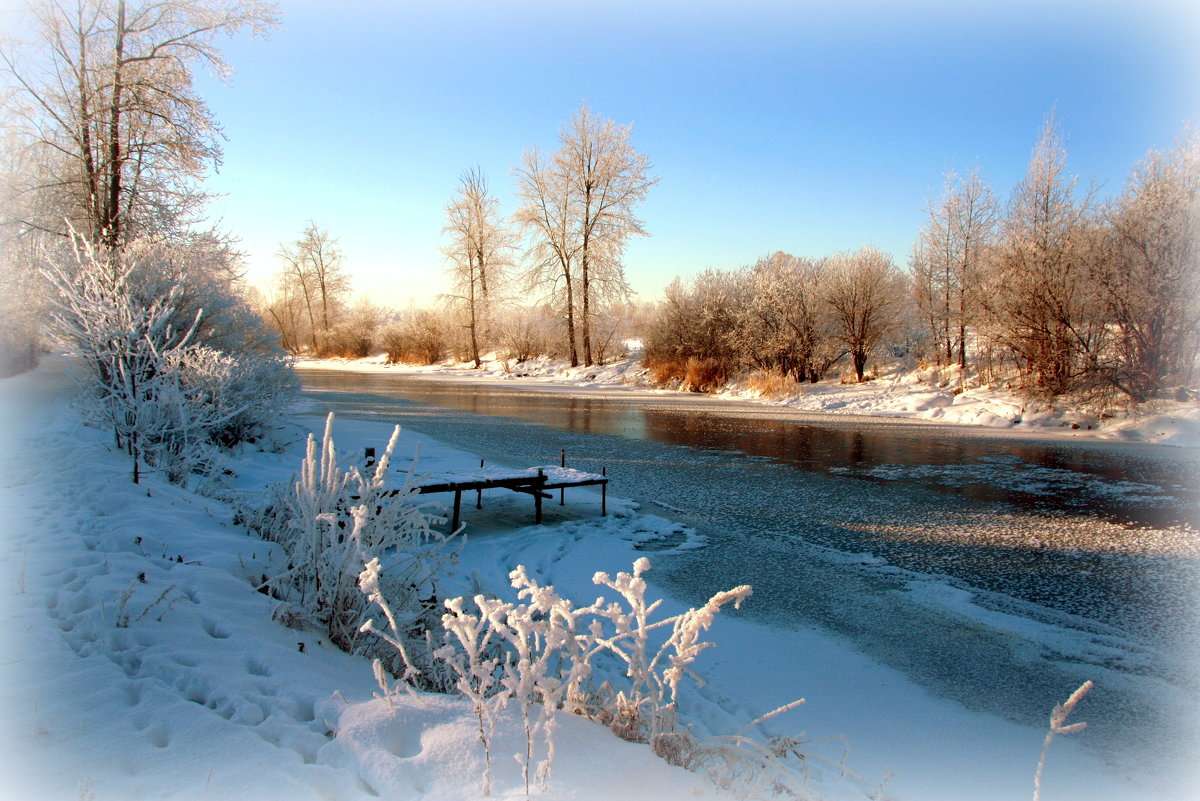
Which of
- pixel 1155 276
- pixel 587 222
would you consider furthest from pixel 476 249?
pixel 1155 276

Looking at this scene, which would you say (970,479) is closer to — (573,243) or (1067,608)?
(1067,608)

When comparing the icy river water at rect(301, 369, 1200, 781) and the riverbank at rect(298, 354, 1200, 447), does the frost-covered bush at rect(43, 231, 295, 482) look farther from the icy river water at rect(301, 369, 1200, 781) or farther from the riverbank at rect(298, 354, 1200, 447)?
the riverbank at rect(298, 354, 1200, 447)

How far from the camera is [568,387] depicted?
3058 cm

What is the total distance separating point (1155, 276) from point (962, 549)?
38.3 feet

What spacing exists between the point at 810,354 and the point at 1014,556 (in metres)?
19.3

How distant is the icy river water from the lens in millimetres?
4227

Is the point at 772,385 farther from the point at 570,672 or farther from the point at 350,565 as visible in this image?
the point at 570,672

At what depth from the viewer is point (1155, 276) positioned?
14.1 meters

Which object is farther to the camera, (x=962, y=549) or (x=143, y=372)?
(x=143, y=372)

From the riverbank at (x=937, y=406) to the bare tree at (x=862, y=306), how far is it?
1403mm

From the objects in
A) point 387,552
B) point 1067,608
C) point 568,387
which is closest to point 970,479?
point 1067,608

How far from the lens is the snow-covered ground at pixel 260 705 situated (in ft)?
7.06

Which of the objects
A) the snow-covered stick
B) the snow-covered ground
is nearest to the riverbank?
the snow-covered ground

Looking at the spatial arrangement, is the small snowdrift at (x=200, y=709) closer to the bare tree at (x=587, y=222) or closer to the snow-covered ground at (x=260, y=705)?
the snow-covered ground at (x=260, y=705)
